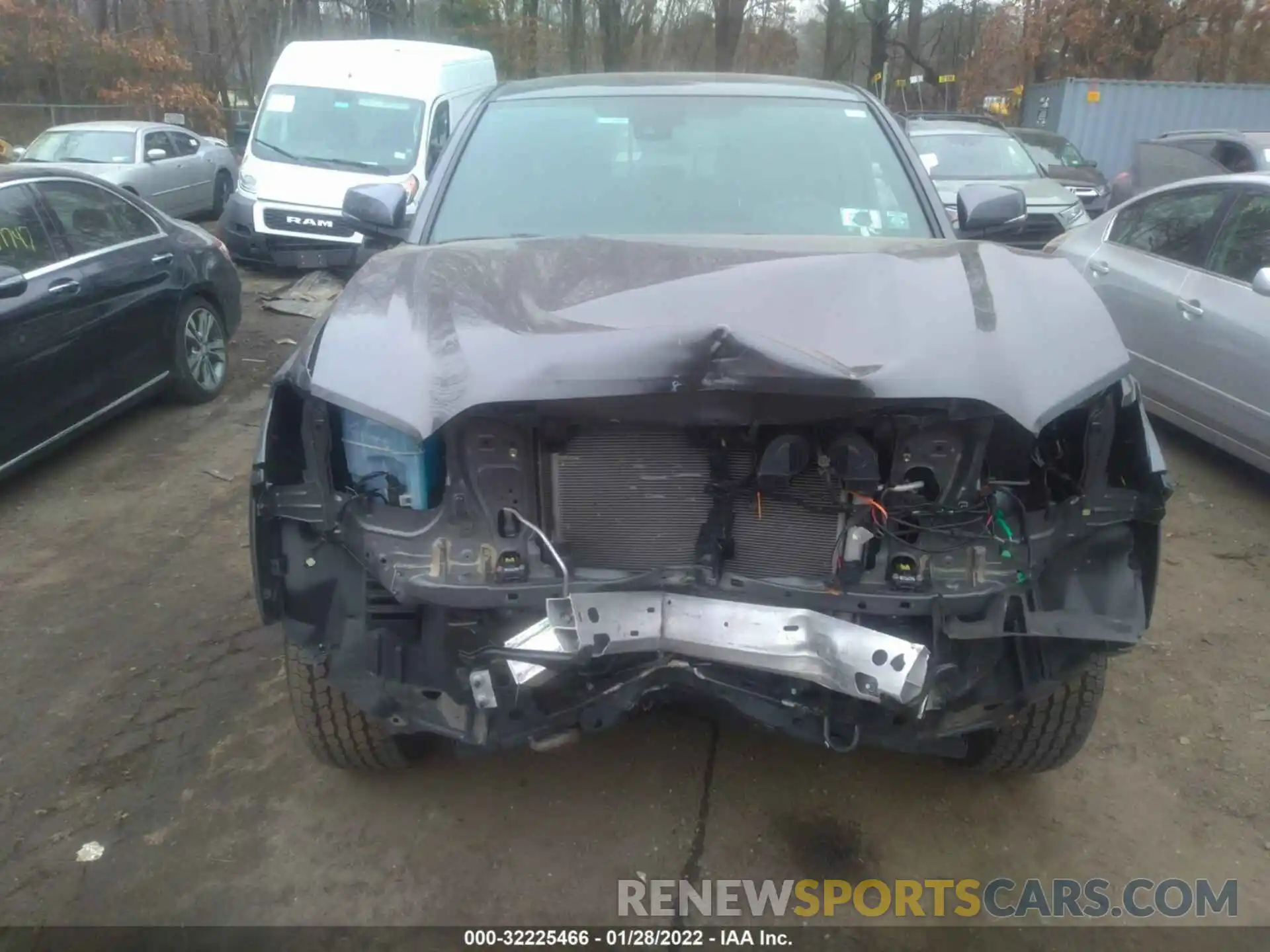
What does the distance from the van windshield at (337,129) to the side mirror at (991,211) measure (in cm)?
709

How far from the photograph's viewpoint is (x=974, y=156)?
421 inches

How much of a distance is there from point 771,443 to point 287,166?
872 centimetres

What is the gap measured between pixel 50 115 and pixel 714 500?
25.0 m

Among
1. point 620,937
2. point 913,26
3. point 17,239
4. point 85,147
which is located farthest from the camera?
point 913,26

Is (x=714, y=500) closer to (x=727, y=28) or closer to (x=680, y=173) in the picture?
(x=680, y=173)

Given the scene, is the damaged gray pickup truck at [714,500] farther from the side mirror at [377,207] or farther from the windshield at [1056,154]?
the windshield at [1056,154]

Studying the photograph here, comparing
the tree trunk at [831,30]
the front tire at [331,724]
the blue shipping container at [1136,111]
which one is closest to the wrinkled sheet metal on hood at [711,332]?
the front tire at [331,724]

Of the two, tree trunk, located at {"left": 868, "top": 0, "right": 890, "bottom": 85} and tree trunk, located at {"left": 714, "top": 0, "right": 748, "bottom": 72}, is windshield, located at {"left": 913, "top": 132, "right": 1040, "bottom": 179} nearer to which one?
tree trunk, located at {"left": 714, "top": 0, "right": 748, "bottom": 72}

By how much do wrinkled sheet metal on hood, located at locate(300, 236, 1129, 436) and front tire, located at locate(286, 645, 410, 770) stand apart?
85 centimetres

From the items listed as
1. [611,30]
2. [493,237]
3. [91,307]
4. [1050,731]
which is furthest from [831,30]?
[1050,731]

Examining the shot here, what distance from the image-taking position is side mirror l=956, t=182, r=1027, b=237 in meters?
3.70

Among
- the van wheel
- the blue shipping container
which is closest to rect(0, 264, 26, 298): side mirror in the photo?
the van wheel

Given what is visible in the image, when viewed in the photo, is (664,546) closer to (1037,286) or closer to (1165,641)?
(1037,286)

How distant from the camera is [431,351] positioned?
91.3 inches
